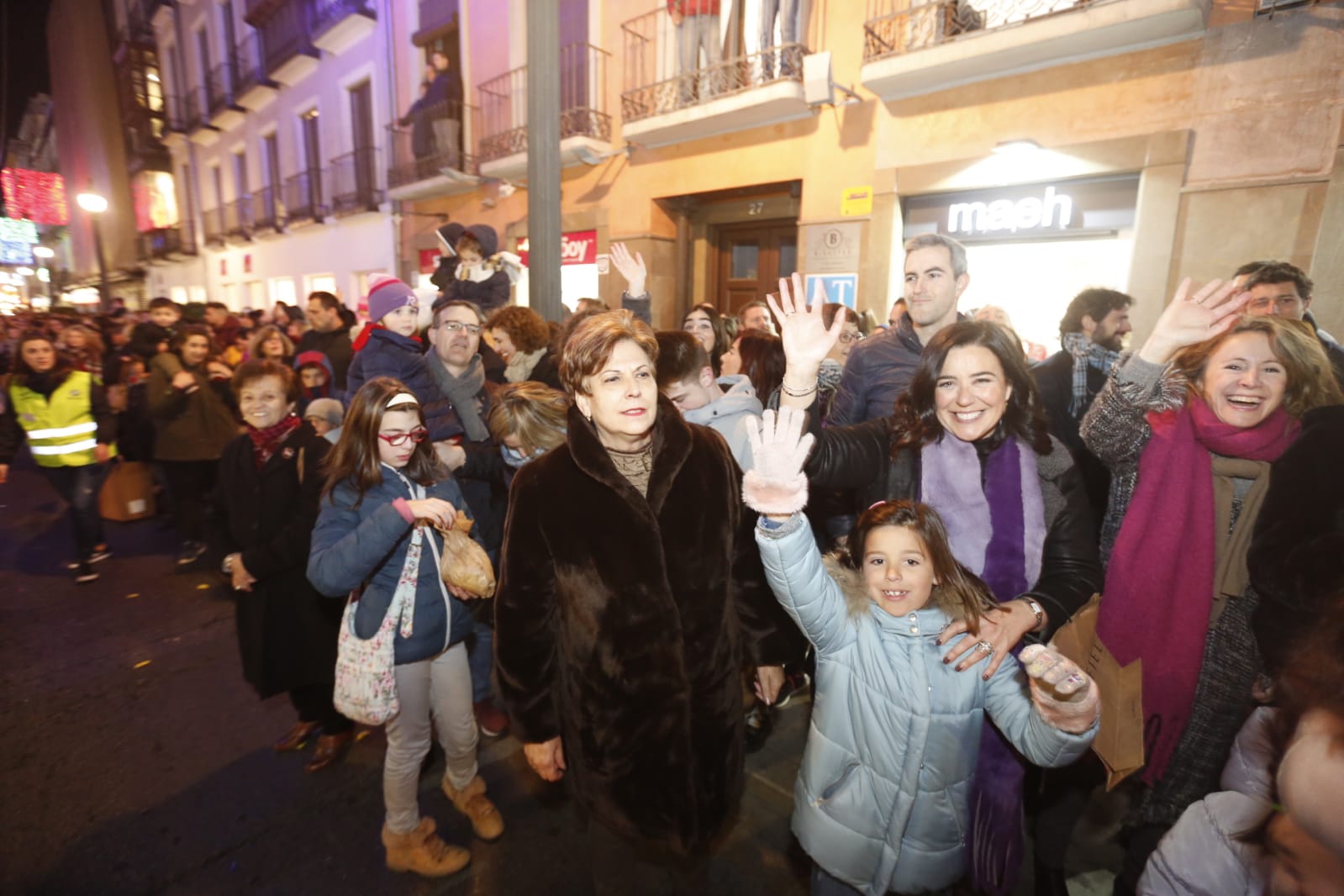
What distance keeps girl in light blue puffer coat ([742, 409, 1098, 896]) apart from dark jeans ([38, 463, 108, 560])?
603 centimetres

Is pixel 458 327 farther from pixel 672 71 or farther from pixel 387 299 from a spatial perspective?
pixel 672 71

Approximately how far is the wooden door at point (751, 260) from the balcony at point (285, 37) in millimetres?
13261

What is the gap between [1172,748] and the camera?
211 cm

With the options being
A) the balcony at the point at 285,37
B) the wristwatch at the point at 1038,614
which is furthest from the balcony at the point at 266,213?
the wristwatch at the point at 1038,614

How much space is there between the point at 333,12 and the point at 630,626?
1865 cm

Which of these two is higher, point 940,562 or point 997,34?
point 997,34

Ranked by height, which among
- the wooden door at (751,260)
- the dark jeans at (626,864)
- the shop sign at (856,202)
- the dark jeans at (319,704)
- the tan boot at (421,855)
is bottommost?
the tan boot at (421,855)

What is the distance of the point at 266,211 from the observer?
62.7 feet

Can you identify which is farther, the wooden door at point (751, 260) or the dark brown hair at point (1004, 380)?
the wooden door at point (751, 260)

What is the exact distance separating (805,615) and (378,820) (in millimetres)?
2201

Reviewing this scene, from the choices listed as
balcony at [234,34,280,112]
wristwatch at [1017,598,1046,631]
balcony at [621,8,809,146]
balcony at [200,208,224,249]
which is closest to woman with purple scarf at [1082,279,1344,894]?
wristwatch at [1017,598,1046,631]

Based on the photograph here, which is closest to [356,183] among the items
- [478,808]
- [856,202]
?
[856,202]

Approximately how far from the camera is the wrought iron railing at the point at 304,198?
16547 millimetres

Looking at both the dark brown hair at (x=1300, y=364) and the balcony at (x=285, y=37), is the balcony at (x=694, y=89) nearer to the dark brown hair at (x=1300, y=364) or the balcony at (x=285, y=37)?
the dark brown hair at (x=1300, y=364)
